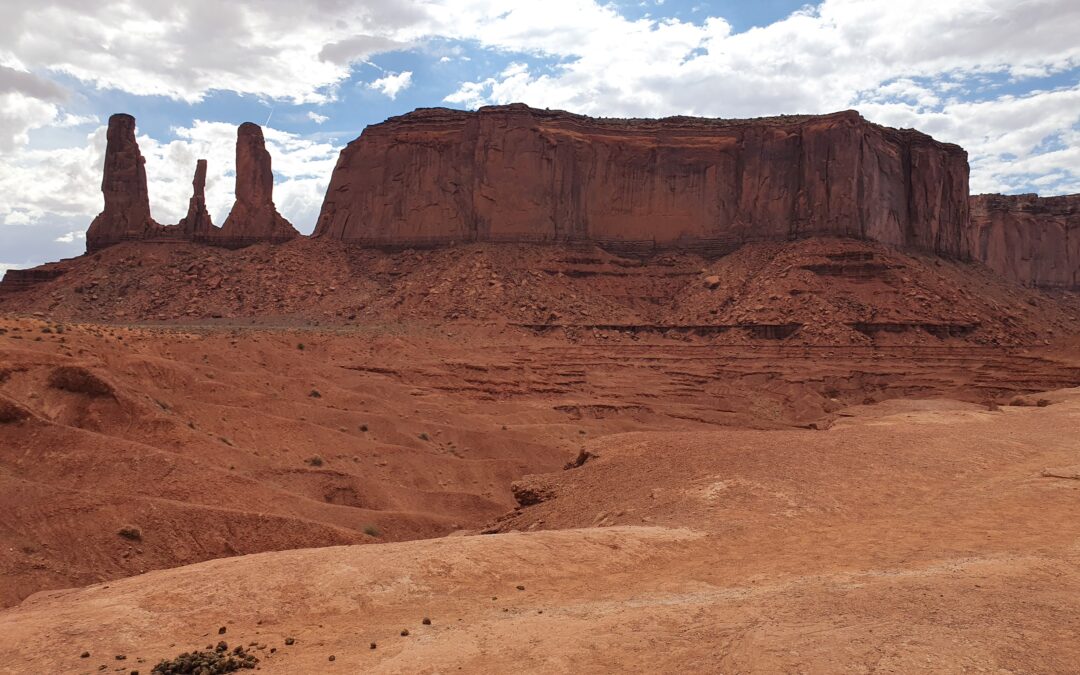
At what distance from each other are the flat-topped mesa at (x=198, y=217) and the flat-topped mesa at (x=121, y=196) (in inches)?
79.6

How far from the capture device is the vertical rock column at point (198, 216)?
202 feet

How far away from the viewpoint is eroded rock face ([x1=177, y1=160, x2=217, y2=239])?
61469 mm

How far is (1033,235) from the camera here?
325 ft

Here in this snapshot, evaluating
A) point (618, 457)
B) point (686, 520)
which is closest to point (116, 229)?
point (618, 457)

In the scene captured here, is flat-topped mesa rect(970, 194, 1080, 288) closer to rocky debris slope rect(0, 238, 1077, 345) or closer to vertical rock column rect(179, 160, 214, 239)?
rocky debris slope rect(0, 238, 1077, 345)

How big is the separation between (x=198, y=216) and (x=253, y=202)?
3.88 m

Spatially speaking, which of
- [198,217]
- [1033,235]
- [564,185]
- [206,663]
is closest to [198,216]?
[198,217]

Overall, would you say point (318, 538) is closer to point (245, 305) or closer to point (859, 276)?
point (245, 305)

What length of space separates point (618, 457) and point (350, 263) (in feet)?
153

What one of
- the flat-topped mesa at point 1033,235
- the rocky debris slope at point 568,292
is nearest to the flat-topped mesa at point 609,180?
the rocky debris slope at point 568,292

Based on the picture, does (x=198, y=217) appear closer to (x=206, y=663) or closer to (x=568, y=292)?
(x=568, y=292)

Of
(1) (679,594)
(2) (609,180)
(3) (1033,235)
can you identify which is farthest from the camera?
(3) (1033,235)

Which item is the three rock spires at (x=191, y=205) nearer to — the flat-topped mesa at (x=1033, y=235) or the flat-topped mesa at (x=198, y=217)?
the flat-topped mesa at (x=198, y=217)

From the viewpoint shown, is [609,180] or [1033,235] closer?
[609,180]
